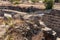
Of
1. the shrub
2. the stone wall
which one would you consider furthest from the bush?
the stone wall

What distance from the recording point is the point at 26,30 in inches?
326

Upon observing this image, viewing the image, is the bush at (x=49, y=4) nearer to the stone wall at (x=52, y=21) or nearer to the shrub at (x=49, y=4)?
the shrub at (x=49, y=4)

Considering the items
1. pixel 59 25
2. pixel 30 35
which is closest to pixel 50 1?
pixel 59 25

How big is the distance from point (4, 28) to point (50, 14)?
297 inches

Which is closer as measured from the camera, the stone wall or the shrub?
the stone wall

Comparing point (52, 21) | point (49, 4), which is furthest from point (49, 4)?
point (52, 21)

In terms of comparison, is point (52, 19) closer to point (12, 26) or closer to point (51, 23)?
point (51, 23)

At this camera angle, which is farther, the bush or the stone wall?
the bush

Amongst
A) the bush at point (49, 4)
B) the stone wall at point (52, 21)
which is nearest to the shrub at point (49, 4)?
the bush at point (49, 4)

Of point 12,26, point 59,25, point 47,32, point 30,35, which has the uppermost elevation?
point 12,26

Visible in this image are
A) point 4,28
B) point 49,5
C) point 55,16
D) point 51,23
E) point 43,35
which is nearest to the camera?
point 4,28

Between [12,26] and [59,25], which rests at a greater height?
[12,26]

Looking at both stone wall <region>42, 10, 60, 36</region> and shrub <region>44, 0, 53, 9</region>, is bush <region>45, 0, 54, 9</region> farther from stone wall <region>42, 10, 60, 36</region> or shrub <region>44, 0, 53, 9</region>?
stone wall <region>42, 10, 60, 36</region>

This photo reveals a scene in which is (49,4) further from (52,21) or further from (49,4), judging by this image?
(52,21)
